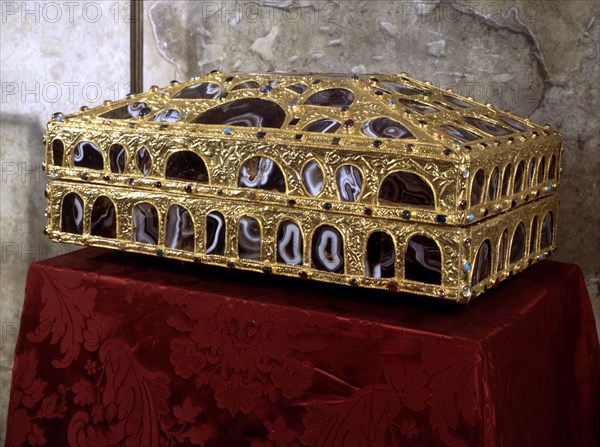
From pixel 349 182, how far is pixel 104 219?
441mm

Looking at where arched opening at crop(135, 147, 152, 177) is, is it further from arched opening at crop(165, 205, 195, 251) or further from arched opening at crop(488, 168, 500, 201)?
arched opening at crop(488, 168, 500, 201)

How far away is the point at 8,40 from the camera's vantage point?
202 centimetres

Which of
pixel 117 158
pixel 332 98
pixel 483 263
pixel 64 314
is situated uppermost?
pixel 332 98

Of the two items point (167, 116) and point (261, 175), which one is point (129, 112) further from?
point (261, 175)

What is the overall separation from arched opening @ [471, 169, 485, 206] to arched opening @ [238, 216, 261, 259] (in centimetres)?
32

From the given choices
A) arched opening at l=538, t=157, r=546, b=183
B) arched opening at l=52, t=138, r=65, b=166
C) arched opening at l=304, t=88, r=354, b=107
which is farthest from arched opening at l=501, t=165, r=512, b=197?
arched opening at l=52, t=138, r=65, b=166

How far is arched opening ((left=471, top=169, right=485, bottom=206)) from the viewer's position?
108 centimetres

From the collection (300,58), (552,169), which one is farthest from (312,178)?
(300,58)

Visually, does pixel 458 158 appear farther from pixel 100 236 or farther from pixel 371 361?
pixel 100 236

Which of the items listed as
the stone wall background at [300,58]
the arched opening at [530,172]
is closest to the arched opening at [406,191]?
the arched opening at [530,172]

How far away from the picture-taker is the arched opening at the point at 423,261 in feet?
3.59

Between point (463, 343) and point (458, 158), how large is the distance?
231mm

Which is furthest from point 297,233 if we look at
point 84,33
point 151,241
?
point 84,33

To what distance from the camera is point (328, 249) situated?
1.17m
